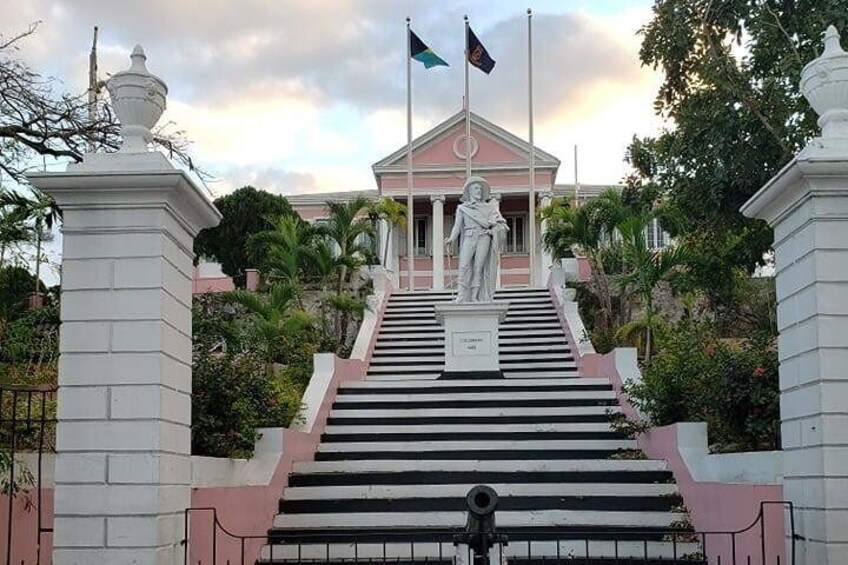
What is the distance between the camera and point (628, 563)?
8.00 metres

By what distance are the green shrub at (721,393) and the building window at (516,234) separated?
19.2 m

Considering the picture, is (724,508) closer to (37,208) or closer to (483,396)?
(483,396)

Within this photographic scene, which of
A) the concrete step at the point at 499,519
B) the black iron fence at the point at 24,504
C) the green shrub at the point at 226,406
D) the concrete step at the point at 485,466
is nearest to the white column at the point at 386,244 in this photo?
the concrete step at the point at 485,466

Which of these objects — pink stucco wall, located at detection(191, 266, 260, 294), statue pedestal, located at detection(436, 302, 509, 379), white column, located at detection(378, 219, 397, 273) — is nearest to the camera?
statue pedestal, located at detection(436, 302, 509, 379)

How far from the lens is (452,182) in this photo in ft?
93.8

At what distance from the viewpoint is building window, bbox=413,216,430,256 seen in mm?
30141

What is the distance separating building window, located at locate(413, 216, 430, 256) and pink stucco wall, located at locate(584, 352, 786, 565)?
20.0 metres

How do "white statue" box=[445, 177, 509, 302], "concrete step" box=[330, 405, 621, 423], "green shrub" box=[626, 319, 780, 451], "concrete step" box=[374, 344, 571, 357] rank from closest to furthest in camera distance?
"green shrub" box=[626, 319, 780, 451], "concrete step" box=[330, 405, 621, 423], "white statue" box=[445, 177, 509, 302], "concrete step" box=[374, 344, 571, 357]

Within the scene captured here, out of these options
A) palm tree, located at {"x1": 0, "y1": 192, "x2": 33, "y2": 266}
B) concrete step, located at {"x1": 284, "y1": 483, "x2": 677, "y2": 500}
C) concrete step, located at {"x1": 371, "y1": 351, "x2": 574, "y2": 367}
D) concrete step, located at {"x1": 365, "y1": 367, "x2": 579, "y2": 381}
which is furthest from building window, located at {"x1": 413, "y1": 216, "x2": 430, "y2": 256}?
concrete step, located at {"x1": 284, "y1": 483, "x2": 677, "y2": 500}

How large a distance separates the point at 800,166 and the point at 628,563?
3.71m

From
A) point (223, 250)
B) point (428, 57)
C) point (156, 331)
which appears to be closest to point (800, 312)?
point (156, 331)

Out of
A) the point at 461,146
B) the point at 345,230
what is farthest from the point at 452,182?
the point at 345,230

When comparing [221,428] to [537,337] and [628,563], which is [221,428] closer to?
[628,563]

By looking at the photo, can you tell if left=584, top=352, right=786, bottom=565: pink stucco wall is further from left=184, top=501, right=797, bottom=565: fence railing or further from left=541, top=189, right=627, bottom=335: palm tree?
left=541, top=189, right=627, bottom=335: palm tree
